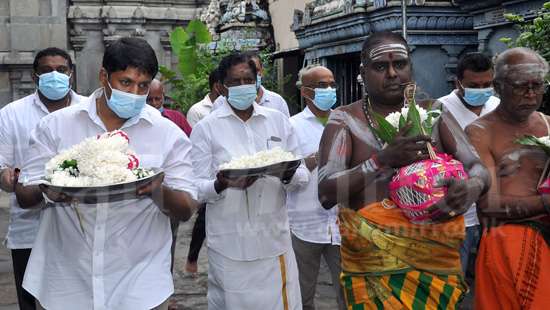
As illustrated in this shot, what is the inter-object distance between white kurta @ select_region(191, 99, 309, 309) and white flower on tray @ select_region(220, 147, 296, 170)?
0.20 meters

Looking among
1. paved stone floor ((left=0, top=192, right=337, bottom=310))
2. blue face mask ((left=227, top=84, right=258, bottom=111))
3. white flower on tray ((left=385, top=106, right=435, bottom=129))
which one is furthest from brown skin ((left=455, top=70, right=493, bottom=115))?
white flower on tray ((left=385, top=106, right=435, bottom=129))

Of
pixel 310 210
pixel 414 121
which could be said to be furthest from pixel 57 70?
pixel 414 121

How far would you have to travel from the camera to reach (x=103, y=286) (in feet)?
11.1

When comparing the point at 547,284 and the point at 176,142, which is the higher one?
the point at 176,142

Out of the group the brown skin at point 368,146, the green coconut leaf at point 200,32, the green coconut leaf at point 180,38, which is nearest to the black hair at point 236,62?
the brown skin at point 368,146

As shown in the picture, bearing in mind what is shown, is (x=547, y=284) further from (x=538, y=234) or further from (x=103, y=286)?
(x=103, y=286)

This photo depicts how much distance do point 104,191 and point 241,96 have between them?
70.8 inches

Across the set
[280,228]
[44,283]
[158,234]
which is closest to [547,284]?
[280,228]

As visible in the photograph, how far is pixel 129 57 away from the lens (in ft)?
11.3

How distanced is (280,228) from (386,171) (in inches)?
45.8

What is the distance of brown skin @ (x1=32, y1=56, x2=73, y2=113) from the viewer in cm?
506

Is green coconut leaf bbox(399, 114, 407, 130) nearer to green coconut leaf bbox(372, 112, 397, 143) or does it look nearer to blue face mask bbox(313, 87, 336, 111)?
green coconut leaf bbox(372, 112, 397, 143)

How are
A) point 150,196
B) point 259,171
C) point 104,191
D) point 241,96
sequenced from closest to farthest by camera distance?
point 104,191 → point 150,196 → point 259,171 → point 241,96

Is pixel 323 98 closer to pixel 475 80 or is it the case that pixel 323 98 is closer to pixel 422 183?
pixel 475 80
